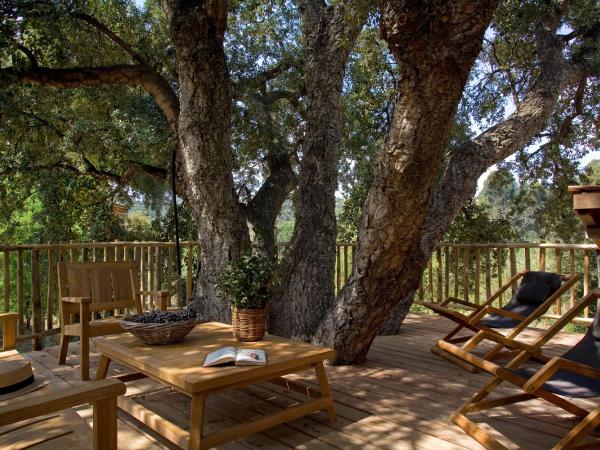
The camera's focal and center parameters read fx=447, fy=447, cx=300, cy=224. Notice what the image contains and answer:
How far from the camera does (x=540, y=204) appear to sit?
1082 cm

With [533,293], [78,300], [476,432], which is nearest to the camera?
[476,432]

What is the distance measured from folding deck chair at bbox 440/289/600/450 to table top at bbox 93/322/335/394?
0.81m

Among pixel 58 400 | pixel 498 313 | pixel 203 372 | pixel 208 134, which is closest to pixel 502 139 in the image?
pixel 498 313

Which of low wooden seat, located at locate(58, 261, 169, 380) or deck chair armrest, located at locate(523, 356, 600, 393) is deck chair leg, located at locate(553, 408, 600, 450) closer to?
deck chair armrest, located at locate(523, 356, 600, 393)

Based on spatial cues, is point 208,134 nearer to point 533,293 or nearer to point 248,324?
point 248,324

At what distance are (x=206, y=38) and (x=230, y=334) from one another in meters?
2.67

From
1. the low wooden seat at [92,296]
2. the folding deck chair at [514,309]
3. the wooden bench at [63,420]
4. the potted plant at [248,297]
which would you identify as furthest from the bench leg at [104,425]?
the folding deck chair at [514,309]

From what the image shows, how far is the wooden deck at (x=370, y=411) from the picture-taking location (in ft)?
7.54

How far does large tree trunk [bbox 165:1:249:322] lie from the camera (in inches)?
157

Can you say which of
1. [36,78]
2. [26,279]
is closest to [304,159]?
[36,78]

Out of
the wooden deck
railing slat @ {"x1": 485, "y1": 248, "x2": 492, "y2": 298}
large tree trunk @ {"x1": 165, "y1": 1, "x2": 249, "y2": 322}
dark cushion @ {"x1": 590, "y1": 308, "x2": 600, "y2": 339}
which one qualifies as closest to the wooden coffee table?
the wooden deck

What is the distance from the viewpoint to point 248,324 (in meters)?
2.60

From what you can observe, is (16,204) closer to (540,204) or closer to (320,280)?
(320,280)

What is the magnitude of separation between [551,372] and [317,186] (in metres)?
2.67
